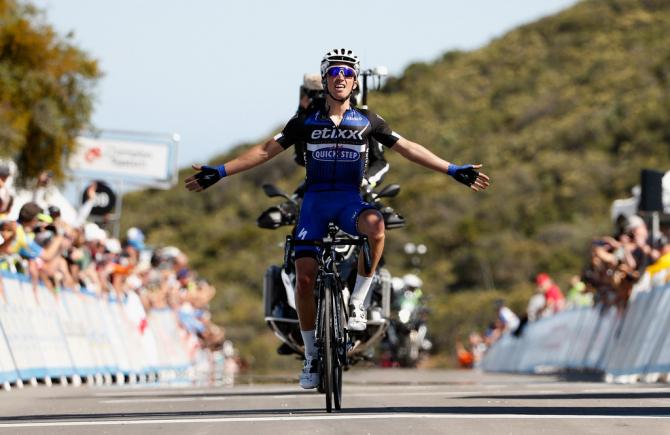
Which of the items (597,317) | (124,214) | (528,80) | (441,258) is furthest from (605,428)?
(528,80)

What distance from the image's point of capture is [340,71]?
40.7 ft

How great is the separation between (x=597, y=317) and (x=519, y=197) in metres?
77.3

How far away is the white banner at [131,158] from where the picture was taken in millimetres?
59312

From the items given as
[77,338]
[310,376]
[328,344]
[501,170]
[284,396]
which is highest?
[501,170]

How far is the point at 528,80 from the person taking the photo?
14025 cm

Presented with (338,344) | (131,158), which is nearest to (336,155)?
(338,344)

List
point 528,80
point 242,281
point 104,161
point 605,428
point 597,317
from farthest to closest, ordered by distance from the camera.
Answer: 1. point 528,80
2. point 242,281
3. point 104,161
4. point 597,317
5. point 605,428

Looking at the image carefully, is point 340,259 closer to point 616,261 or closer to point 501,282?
point 616,261

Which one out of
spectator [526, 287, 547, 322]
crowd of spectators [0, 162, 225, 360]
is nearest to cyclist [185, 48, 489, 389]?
crowd of spectators [0, 162, 225, 360]

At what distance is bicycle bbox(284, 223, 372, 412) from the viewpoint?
11773 millimetres

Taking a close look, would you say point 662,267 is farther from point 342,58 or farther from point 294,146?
point 342,58

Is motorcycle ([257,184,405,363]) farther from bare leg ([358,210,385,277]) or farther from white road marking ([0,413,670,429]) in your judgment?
white road marking ([0,413,670,429])

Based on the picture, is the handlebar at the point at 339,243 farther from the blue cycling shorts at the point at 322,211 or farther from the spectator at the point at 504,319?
the spectator at the point at 504,319

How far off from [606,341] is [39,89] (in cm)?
1770
